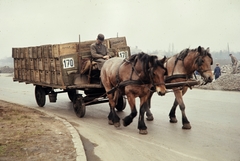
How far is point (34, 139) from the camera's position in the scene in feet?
21.1

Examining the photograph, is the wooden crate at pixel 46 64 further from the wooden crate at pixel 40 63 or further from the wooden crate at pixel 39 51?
the wooden crate at pixel 39 51

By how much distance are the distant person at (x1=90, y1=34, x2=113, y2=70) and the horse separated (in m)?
2.01

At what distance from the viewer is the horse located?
7340 mm

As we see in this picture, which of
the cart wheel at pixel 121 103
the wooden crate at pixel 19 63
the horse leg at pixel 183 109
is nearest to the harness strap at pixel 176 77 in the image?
the horse leg at pixel 183 109

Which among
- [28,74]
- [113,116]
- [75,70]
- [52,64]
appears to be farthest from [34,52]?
[113,116]

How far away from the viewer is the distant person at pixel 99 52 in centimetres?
915

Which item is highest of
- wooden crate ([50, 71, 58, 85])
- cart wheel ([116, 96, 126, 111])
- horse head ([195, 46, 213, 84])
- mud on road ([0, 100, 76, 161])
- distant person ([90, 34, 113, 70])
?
distant person ([90, 34, 113, 70])

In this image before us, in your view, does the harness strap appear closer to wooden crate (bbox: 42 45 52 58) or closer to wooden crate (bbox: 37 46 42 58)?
wooden crate (bbox: 42 45 52 58)

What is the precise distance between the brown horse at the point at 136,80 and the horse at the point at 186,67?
0.82 m

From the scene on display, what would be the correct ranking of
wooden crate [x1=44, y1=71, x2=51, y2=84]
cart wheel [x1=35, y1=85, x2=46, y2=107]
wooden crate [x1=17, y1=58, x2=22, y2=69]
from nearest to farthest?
1. wooden crate [x1=44, y1=71, x2=51, y2=84]
2. cart wheel [x1=35, y1=85, x2=46, y2=107]
3. wooden crate [x1=17, y1=58, x2=22, y2=69]

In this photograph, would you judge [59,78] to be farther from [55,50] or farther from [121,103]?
[121,103]

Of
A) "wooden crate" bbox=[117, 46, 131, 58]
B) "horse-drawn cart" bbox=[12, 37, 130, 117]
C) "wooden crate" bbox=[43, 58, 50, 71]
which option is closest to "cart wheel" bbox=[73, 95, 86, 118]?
"horse-drawn cart" bbox=[12, 37, 130, 117]

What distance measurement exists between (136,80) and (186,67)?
1455mm

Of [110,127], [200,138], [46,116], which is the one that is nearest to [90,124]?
[110,127]
